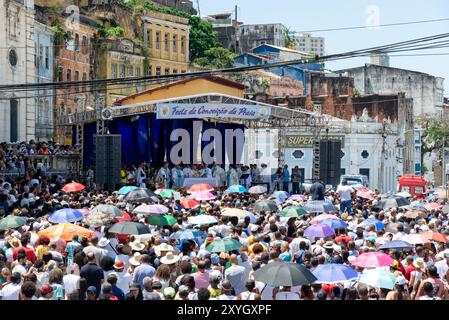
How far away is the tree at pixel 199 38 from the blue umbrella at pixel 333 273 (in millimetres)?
69433

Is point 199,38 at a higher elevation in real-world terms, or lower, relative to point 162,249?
higher

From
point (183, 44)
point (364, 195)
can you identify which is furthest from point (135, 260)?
point (183, 44)

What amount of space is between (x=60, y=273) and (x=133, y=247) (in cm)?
311

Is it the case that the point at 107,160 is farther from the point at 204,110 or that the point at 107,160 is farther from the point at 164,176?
the point at 204,110

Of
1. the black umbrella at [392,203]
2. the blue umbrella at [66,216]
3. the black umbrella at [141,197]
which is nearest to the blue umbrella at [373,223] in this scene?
the black umbrella at [392,203]

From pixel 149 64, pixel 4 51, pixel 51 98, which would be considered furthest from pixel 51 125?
pixel 149 64

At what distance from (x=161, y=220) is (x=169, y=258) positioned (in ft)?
16.8

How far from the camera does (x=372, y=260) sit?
588 inches

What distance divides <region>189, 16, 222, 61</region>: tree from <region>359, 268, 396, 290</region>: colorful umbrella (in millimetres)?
69695

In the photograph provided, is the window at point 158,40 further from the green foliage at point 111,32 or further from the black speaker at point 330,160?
the black speaker at point 330,160

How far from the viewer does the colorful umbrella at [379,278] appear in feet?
43.0

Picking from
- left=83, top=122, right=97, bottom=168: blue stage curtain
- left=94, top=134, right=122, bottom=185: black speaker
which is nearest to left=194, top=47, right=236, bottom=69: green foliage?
left=83, top=122, right=97, bottom=168: blue stage curtain

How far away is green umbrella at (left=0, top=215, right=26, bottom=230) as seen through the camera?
1842 centimetres

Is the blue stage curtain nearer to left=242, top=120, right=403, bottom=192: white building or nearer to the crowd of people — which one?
the crowd of people
